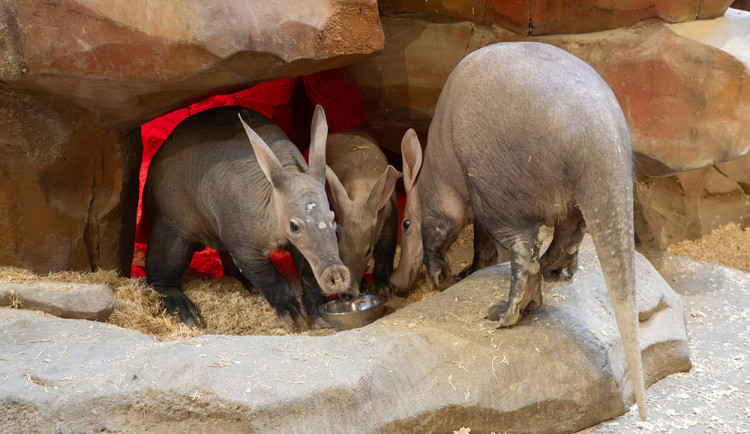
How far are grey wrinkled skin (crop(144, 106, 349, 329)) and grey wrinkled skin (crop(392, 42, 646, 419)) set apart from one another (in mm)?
925

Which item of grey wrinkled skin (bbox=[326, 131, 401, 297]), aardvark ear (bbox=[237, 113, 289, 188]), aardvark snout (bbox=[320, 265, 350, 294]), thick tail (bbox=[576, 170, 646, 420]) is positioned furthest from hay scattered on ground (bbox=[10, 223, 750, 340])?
thick tail (bbox=[576, 170, 646, 420])

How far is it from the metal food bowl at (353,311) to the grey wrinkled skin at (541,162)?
105 cm

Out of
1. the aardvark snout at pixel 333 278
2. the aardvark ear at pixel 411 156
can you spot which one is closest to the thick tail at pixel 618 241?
the aardvark snout at pixel 333 278

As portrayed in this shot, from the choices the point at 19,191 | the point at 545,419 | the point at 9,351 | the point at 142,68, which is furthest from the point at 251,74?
the point at 545,419

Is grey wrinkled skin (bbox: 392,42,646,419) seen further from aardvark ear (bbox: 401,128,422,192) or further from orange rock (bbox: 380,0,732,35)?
orange rock (bbox: 380,0,732,35)

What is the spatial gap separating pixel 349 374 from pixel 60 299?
65.3 inches

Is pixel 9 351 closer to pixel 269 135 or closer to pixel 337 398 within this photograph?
pixel 337 398

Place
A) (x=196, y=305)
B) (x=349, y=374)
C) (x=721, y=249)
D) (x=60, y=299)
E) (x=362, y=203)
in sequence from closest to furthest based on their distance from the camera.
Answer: (x=349, y=374)
(x=60, y=299)
(x=362, y=203)
(x=196, y=305)
(x=721, y=249)

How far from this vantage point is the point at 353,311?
4.44 meters

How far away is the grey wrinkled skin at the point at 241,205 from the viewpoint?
404cm

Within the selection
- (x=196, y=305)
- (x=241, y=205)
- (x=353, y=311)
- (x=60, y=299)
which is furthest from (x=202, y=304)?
(x=60, y=299)

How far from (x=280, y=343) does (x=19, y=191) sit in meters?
2.30

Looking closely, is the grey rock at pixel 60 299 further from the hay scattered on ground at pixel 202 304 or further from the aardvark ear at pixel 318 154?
the aardvark ear at pixel 318 154

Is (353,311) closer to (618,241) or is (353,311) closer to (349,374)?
(349,374)
